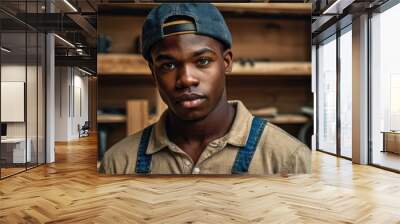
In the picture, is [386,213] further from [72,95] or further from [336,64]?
[72,95]

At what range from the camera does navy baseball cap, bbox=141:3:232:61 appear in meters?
5.18

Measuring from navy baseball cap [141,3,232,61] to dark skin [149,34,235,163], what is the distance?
0.08 meters

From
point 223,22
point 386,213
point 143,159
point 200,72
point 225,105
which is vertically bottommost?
point 386,213

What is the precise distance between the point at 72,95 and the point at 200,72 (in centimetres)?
1163

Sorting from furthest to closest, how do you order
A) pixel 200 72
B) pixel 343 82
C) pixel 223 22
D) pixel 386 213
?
pixel 343 82 → pixel 223 22 → pixel 200 72 → pixel 386 213

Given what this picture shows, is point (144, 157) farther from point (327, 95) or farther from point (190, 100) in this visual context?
point (327, 95)

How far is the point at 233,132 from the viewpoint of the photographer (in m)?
5.49

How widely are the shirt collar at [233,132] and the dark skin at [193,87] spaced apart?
0.22 feet

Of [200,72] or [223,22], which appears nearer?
[200,72]

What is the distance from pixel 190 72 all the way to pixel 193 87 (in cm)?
20

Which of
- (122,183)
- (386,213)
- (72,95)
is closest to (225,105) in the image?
(122,183)

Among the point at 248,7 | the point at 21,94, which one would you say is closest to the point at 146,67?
the point at 248,7

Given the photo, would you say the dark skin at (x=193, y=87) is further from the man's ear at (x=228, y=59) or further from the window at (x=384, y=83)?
the window at (x=384, y=83)

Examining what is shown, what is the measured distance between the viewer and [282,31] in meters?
5.68
